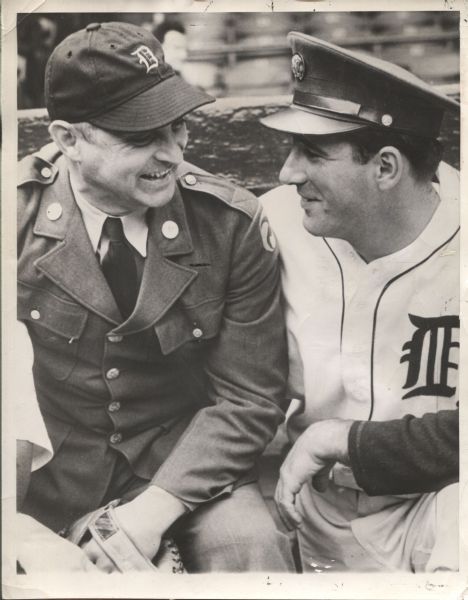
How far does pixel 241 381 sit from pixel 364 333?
0.40 metres

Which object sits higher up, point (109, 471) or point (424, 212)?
point (424, 212)

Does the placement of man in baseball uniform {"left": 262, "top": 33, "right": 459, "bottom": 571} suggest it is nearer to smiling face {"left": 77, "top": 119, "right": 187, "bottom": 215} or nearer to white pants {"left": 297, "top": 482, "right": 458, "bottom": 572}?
white pants {"left": 297, "top": 482, "right": 458, "bottom": 572}

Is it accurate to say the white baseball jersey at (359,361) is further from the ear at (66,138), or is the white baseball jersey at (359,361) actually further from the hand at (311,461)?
the ear at (66,138)

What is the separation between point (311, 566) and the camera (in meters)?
2.65

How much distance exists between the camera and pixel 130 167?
2541 mm

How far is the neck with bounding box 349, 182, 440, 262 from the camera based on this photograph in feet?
8.63

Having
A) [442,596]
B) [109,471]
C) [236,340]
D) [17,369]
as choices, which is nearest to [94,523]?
[109,471]

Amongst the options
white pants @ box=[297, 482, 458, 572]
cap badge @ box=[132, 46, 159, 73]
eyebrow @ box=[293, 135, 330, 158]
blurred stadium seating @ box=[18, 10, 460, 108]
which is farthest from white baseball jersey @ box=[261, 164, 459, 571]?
cap badge @ box=[132, 46, 159, 73]

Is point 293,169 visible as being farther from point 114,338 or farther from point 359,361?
point 114,338

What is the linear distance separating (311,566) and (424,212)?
Answer: 3.69 feet

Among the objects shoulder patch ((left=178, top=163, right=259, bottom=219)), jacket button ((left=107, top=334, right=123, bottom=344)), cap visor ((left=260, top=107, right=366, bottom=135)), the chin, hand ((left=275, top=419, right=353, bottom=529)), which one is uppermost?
cap visor ((left=260, top=107, right=366, bottom=135))

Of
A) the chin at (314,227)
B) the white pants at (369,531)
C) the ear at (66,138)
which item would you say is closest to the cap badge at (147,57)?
the ear at (66,138)

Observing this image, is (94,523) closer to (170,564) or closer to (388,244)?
(170,564)

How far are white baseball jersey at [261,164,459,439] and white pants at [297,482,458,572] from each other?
24 centimetres
